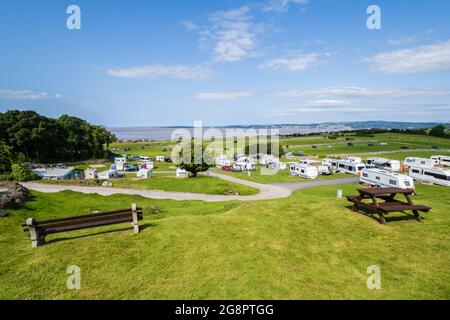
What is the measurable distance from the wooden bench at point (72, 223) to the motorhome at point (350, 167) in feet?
164

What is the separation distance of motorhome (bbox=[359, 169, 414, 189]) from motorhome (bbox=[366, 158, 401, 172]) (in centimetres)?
1377

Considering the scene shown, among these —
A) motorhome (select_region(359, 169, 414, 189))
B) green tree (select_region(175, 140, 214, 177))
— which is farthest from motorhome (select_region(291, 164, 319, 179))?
green tree (select_region(175, 140, 214, 177))

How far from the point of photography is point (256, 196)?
35.6 m

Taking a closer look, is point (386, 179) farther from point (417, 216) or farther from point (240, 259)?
point (240, 259)

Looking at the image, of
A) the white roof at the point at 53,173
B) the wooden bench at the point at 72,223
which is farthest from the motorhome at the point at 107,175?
the wooden bench at the point at 72,223

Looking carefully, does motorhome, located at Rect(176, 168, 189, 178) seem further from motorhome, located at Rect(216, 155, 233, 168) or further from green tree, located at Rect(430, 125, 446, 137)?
green tree, located at Rect(430, 125, 446, 137)

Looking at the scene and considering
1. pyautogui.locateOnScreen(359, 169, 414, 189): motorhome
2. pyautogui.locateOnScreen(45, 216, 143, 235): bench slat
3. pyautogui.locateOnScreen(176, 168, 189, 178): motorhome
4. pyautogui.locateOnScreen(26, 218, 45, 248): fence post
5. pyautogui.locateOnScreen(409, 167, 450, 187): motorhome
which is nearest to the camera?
pyautogui.locateOnScreen(26, 218, 45, 248): fence post

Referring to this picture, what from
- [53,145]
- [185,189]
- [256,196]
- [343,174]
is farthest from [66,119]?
[343,174]

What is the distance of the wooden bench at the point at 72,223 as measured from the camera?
9383mm

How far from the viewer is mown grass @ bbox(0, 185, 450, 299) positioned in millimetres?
7055

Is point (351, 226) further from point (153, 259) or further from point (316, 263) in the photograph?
point (153, 259)
